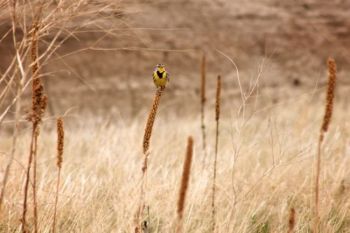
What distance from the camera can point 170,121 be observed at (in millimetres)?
5312

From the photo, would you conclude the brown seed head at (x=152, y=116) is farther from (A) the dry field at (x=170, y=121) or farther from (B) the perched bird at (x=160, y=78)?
(B) the perched bird at (x=160, y=78)

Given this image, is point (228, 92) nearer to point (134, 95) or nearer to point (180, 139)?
point (134, 95)

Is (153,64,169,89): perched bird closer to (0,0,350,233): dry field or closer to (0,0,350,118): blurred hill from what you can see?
(0,0,350,233): dry field

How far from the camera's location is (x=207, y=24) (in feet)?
20.6

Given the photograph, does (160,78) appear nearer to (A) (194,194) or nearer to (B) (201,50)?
(A) (194,194)

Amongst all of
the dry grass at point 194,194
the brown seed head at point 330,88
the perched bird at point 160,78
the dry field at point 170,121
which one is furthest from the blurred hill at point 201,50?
the brown seed head at point 330,88

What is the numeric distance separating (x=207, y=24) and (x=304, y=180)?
385 cm

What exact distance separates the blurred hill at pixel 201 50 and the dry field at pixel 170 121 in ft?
0.05

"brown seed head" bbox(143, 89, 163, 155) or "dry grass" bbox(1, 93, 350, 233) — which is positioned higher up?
"brown seed head" bbox(143, 89, 163, 155)

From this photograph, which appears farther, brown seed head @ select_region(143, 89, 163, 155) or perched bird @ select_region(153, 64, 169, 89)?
perched bird @ select_region(153, 64, 169, 89)

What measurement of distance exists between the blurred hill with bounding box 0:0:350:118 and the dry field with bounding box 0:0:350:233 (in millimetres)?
15

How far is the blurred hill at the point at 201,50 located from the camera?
5809 mm

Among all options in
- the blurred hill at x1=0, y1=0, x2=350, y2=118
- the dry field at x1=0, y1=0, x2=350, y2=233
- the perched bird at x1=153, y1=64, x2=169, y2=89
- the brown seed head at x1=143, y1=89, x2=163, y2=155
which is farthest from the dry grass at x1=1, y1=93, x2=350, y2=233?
the blurred hill at x1=0, y1=0, x2=350, y2=118

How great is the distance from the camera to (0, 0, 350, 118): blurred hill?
5.81m
